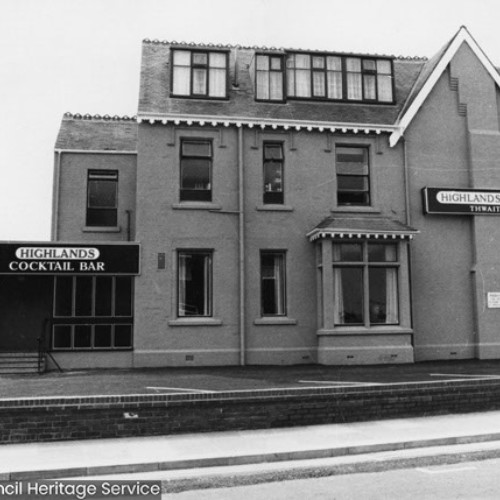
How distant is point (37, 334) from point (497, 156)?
55.9ft

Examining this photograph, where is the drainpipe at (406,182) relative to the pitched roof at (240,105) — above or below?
below

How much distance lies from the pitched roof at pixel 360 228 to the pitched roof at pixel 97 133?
7841mm

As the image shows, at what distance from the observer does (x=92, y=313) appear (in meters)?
19.2

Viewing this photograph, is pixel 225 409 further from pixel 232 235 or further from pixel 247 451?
pixel 232 235

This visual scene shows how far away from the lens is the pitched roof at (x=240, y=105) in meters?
20.2

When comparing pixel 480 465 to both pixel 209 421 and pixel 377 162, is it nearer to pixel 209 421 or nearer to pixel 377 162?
pixel 209 421

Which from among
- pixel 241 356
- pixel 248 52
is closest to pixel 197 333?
pixel 241 356

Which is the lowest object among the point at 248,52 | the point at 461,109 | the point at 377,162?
the point at 377,162

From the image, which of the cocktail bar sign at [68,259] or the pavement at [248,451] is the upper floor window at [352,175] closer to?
the cocktail bar sign at [68,259]

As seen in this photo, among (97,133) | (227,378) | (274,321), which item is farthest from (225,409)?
(97,133)

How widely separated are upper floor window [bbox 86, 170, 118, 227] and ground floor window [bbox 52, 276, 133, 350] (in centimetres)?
306

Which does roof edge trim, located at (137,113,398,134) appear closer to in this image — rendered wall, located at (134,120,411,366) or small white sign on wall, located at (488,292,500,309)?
rendered wall, located at (134,120,411,366)

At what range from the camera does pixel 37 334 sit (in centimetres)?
2039

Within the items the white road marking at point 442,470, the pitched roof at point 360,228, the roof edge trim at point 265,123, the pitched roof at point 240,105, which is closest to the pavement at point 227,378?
the white road marking at point 442,470
